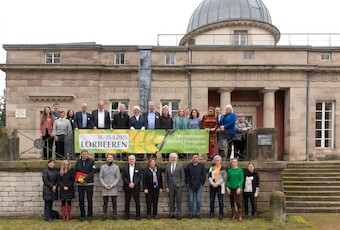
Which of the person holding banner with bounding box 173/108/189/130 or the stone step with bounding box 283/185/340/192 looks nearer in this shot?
the person holding banner with bounding box 173/108/189/130

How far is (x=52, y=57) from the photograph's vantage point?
1576 centimetres

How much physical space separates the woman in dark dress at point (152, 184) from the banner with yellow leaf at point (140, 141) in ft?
2.70

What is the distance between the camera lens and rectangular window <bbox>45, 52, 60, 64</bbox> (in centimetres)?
1573

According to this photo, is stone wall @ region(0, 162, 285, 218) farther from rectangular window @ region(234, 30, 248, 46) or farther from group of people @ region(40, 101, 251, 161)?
rectangular window @ region(234, 30, 248, 46)

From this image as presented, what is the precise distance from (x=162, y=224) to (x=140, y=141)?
103 inches

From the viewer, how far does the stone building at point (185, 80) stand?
1532 cm

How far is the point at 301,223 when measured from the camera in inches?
317

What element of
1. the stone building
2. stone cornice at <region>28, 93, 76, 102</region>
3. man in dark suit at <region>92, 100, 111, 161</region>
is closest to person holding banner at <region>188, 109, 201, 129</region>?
man in dark suit at <region>92, 100, 111, 161</region>

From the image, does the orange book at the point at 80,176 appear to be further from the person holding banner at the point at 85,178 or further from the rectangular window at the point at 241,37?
the rectangular window at the point at 241,37

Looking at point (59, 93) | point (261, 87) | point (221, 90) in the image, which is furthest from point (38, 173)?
point (261, 87)

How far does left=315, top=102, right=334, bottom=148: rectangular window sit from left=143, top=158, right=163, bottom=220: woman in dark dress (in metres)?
12.0

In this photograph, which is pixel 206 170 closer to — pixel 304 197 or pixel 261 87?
pixel 304 197

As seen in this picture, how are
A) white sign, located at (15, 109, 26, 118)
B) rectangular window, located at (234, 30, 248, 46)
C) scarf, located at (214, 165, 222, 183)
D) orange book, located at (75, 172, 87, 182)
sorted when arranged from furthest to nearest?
rectangular window, located at (234, 30, 248, 46)
white sign, located at (15, 109, 26, 118)
scarf, located at (214, 165, 222, 183)
orange book, located at (75, 172, 87, 182)

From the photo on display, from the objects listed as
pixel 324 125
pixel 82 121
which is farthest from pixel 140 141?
pixel 324 125
